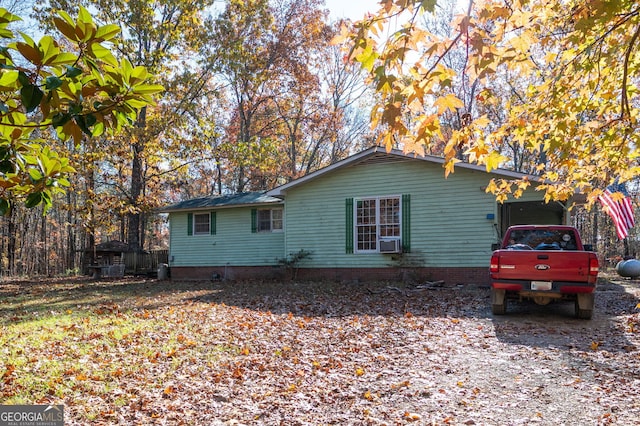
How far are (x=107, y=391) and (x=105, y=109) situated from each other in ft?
11.4

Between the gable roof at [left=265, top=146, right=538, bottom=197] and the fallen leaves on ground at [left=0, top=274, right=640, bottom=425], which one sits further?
the gable roof at [left=265, top=146, right=538, bottom=197]

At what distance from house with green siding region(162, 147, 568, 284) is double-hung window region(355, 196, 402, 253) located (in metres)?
0.03

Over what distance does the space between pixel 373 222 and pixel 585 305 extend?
791 cm

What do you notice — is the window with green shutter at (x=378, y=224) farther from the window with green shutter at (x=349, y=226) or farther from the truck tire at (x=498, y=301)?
the truck tire at (x=498, y=301)

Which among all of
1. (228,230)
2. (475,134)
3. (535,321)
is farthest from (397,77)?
(228,230)

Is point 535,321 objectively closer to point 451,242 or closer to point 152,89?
point 451,242

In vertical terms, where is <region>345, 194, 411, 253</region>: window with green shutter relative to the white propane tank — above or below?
above

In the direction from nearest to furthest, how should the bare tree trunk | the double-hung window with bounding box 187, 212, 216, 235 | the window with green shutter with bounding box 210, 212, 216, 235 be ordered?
the window with green shutter with bounding box 210, 212, 216, 235 < the double-hung window with bounding box 187, 212, 216, 235 < the bare tree trunk

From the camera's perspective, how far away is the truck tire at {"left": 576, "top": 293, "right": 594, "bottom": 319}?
8031mm

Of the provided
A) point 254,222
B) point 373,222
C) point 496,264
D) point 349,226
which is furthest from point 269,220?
point 496,264

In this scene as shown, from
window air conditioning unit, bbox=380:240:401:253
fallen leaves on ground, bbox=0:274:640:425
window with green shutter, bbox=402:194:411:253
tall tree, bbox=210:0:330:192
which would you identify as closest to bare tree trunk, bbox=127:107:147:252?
tall tree, bbox=210:0:330:192

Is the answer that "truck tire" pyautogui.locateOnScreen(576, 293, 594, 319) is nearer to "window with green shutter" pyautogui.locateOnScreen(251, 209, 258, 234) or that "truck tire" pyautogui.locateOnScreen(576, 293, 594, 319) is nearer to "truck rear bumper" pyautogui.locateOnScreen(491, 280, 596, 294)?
"truck rear bumper" pyautogui.locateOnScreen(491, 280, 596, 294)

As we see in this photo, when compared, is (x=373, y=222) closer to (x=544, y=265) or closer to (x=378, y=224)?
(x=378, y=224)

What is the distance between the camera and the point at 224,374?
5.26 meters
